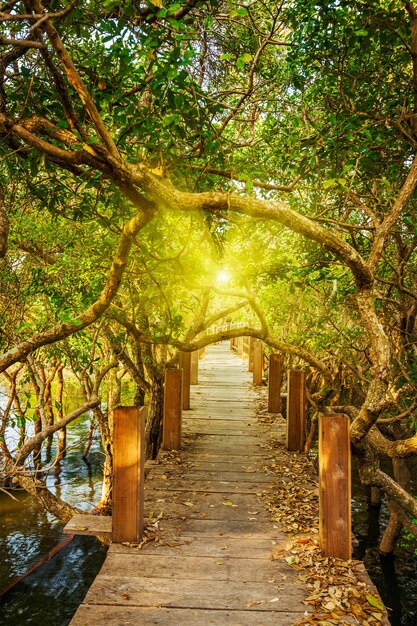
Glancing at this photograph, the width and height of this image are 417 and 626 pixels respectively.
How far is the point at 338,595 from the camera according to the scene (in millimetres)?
3955

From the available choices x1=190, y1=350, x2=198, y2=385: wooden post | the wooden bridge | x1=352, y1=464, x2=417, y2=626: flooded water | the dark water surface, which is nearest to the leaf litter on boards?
the wooden bridge

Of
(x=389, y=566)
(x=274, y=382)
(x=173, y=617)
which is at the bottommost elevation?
(x=389, y=566)

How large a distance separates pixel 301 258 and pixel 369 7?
4.29m

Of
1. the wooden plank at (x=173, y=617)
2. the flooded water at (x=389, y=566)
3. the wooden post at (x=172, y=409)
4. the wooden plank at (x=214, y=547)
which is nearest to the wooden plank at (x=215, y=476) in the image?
the wooden post at (x=172, y=409)

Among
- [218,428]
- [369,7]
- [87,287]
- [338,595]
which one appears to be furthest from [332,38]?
[218,428]

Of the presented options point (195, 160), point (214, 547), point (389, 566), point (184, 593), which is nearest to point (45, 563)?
point (389, 566)

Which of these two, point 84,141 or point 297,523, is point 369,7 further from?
point 297,523

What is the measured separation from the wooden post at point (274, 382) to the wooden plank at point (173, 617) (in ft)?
23.7

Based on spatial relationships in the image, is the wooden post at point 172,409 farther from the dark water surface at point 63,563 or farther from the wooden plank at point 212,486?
the dark water surface at point 63,563

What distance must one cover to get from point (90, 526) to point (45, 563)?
27.2 feet

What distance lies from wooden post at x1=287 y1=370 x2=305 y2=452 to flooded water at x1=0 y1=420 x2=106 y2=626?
13.0 feet

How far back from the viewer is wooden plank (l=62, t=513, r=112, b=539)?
4801 mm

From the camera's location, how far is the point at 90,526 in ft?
16.0

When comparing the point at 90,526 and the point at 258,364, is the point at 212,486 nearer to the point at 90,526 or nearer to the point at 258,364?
the point at 90,526
